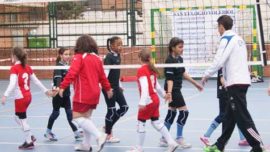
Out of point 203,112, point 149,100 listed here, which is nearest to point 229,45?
point 149,100

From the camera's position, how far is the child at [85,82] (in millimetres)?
7242

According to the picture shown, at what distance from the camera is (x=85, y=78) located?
23.9 feet

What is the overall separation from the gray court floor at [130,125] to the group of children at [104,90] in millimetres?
255

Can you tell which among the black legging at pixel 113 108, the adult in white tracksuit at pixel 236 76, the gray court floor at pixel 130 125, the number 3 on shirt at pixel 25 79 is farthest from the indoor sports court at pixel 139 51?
the adult in white tracksuit at pixel 236 76

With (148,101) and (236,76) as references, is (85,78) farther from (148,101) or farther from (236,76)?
(236,76)

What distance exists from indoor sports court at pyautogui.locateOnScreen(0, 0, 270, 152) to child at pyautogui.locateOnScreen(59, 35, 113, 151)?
334mm

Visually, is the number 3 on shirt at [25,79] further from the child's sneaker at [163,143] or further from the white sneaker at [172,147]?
the white sneaker at [172,147]

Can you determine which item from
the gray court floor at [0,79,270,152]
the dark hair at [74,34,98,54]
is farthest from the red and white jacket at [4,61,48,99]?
the dark hair at [74,34,98,54]

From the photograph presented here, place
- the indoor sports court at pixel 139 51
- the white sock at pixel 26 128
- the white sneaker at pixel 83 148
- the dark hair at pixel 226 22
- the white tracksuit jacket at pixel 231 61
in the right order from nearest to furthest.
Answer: the white tracksuit jacket at pixel 231 61 → the dark hair at pixel 226 22 → the white sneaker at pixel 83 148 → the white sock at pixel 26 128 → the indoor sports court at pixel 139 51

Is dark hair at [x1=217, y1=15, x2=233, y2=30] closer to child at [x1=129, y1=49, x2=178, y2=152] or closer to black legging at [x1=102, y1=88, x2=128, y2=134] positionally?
child at [x1=129, y1=49, x2=178, y2=152]

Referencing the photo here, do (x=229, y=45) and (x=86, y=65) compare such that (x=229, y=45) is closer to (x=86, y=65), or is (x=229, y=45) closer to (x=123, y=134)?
(x=86, y=65)

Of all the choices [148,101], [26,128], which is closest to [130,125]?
[26,128]

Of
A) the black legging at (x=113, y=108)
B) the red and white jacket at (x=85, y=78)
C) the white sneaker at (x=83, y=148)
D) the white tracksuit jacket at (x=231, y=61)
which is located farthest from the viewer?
the black legging at (x=113, y=108)

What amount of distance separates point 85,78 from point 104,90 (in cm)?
71
